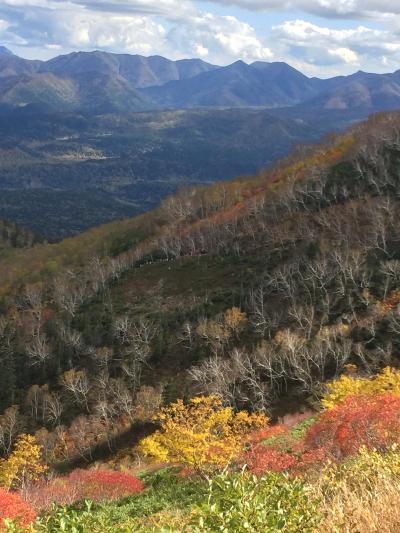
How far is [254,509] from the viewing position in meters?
9.55

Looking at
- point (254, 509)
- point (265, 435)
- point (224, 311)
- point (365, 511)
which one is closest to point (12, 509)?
point (254, 509)

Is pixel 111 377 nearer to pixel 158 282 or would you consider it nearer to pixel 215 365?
pixel 215 365

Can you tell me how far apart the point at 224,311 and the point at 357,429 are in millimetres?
82961

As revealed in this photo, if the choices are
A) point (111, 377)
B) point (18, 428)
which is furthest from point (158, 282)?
point (18, 428)

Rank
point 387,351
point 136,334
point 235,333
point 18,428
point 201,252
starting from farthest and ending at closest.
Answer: point 201,252 < point 136,334 < point 235,333 < point 18,428 < point 387,351

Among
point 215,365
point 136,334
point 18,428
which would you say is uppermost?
point 215,365

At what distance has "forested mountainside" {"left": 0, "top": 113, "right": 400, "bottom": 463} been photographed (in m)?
84.2

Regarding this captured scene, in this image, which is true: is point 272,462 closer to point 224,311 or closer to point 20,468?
point 20,468

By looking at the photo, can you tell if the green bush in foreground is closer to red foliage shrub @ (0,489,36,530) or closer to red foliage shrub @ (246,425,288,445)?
red foliage shrub @ (0,489,36,530)

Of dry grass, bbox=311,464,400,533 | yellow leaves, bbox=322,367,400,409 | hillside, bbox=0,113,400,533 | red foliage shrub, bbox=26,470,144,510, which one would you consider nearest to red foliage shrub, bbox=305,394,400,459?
hillside, bbox=0,113,400,533

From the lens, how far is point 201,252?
6142 inches

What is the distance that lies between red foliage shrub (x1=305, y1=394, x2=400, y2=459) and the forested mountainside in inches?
1591

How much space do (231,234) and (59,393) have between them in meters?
70.1

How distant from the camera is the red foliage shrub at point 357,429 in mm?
26531
